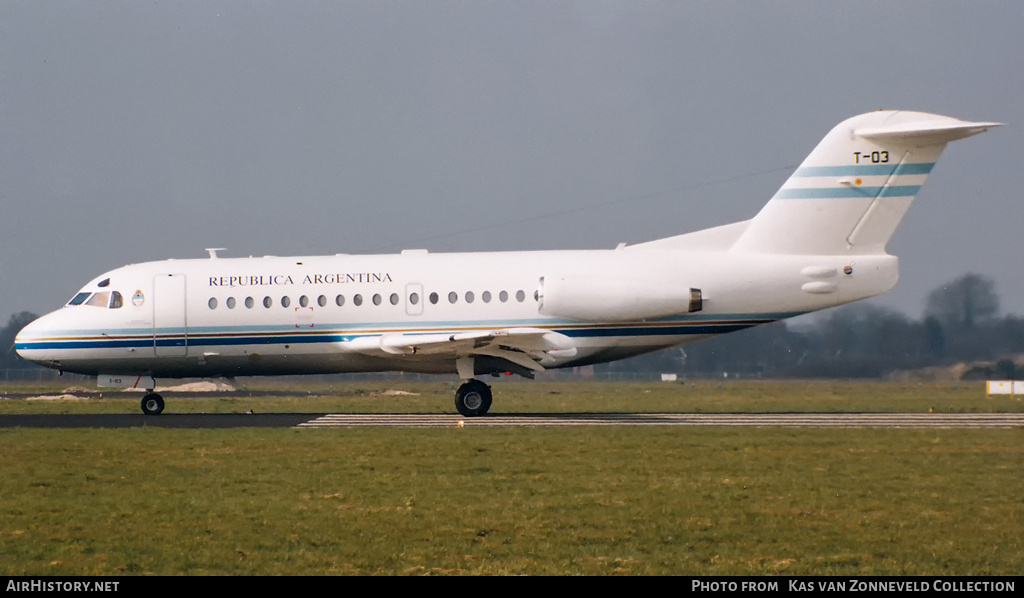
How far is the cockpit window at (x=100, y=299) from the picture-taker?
97.3ft

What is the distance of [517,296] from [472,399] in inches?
110

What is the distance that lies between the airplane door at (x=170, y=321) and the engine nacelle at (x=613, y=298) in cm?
942

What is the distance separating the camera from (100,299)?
29.7 meters

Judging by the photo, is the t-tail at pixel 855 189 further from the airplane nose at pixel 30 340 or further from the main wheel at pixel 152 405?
the airplane nose at pixel 30 340

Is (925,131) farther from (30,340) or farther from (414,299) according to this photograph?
(30,340)

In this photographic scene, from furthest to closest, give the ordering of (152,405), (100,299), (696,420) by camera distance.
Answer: (152,405) → (100,299) → (696,420)

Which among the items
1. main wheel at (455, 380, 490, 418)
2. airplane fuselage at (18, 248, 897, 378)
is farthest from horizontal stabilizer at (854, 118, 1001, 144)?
main wheel at (455, 380, 490, 418)

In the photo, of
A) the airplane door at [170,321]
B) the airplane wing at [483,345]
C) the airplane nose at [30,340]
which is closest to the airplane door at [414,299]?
the airplane wing at [483,345]

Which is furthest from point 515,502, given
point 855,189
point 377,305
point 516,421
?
point 855,189

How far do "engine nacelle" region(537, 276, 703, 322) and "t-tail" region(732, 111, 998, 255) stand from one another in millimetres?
2520

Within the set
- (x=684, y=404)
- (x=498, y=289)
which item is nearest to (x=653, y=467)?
(x=498, y=289)

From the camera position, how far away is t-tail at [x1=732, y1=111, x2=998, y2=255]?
27281 millimetres

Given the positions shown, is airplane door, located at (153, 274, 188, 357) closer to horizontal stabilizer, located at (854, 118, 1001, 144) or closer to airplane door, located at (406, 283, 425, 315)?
airplane door, located at (406, 283, 425, 315)
